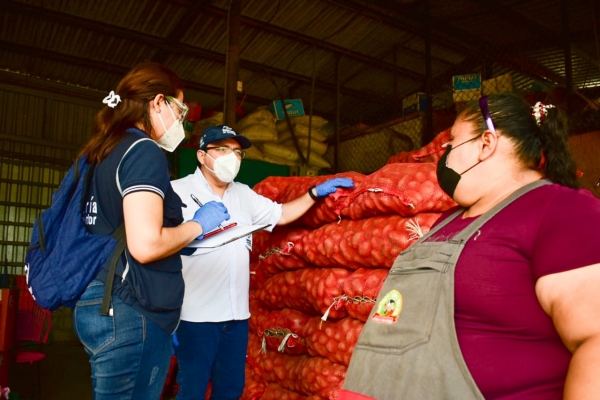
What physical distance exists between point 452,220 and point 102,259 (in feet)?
3.32

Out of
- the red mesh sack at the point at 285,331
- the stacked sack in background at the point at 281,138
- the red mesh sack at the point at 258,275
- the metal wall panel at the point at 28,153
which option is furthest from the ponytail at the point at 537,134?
the metal wall panel at the point at 28,153

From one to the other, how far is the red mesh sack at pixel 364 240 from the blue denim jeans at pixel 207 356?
0.53m

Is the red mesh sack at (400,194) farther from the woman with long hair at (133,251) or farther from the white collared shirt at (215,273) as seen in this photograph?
the woman with long hair at (133,251)

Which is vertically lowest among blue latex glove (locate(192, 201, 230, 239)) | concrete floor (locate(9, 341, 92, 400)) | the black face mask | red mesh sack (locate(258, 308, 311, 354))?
concrete floor (locate(9, 341, 92, 400))

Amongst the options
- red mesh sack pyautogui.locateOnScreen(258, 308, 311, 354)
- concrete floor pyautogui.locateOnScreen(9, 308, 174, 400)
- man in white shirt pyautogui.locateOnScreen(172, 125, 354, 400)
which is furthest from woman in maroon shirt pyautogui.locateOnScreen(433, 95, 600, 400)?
concrete floor pyautogui.locateOnScreen(9, 308, 174, 400)

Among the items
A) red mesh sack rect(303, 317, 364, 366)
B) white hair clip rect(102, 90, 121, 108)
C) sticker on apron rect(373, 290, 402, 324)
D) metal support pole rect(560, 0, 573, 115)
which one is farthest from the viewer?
metal support pole rect(560, 0, 573, 115)

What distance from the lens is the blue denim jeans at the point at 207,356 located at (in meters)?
2.25

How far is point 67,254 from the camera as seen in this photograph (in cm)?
147

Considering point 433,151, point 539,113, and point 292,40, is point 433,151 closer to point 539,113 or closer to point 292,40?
point 539,113

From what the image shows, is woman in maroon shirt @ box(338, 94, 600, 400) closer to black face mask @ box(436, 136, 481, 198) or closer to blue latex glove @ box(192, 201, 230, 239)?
black face mask @ box(436, 136, 481, 198)

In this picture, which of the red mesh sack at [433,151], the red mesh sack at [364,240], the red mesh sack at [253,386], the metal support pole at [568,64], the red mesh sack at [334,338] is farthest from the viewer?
the metal support pole at [568,64]

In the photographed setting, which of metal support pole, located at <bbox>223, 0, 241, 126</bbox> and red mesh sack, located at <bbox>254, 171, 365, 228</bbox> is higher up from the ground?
metal support pole, located at <bbox>223, 0, 241, 126</bbox>

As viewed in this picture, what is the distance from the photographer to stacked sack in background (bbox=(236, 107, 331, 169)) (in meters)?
5.84

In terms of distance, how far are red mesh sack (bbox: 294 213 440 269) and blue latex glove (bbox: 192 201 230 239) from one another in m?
0.64
